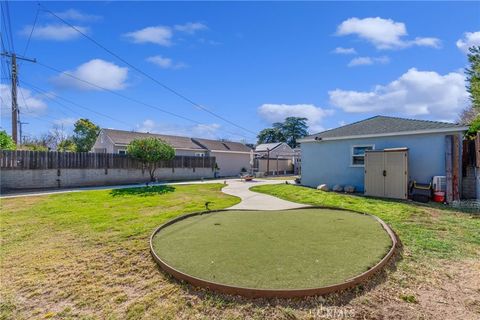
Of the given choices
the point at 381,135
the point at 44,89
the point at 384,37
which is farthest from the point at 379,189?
the point at 44,89

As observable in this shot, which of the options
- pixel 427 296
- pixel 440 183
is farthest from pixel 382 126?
pixel 427 296

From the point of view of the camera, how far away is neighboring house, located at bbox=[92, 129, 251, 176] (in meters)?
22.2

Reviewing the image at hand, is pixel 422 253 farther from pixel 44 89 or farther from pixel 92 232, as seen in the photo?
pixel 44 89

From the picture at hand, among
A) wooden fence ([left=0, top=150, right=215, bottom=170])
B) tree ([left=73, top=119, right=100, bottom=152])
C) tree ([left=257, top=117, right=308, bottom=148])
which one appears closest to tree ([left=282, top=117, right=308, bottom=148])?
tree ([left=257, top=117, right=308, bottom=148])

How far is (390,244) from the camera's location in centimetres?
455

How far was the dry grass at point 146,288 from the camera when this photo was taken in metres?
2.74

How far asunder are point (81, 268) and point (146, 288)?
4.26 ft

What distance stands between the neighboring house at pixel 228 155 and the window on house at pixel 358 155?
52.1 ft

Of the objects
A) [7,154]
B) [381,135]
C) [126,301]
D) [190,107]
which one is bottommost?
[126,301]

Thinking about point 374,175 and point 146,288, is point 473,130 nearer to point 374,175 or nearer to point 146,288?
point 374,175

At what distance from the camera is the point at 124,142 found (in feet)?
71.8

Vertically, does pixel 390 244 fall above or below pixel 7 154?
below

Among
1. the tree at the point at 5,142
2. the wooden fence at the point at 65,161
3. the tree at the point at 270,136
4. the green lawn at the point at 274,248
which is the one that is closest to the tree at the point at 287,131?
the tree at the point at 270,136

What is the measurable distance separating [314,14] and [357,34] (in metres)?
2.23
